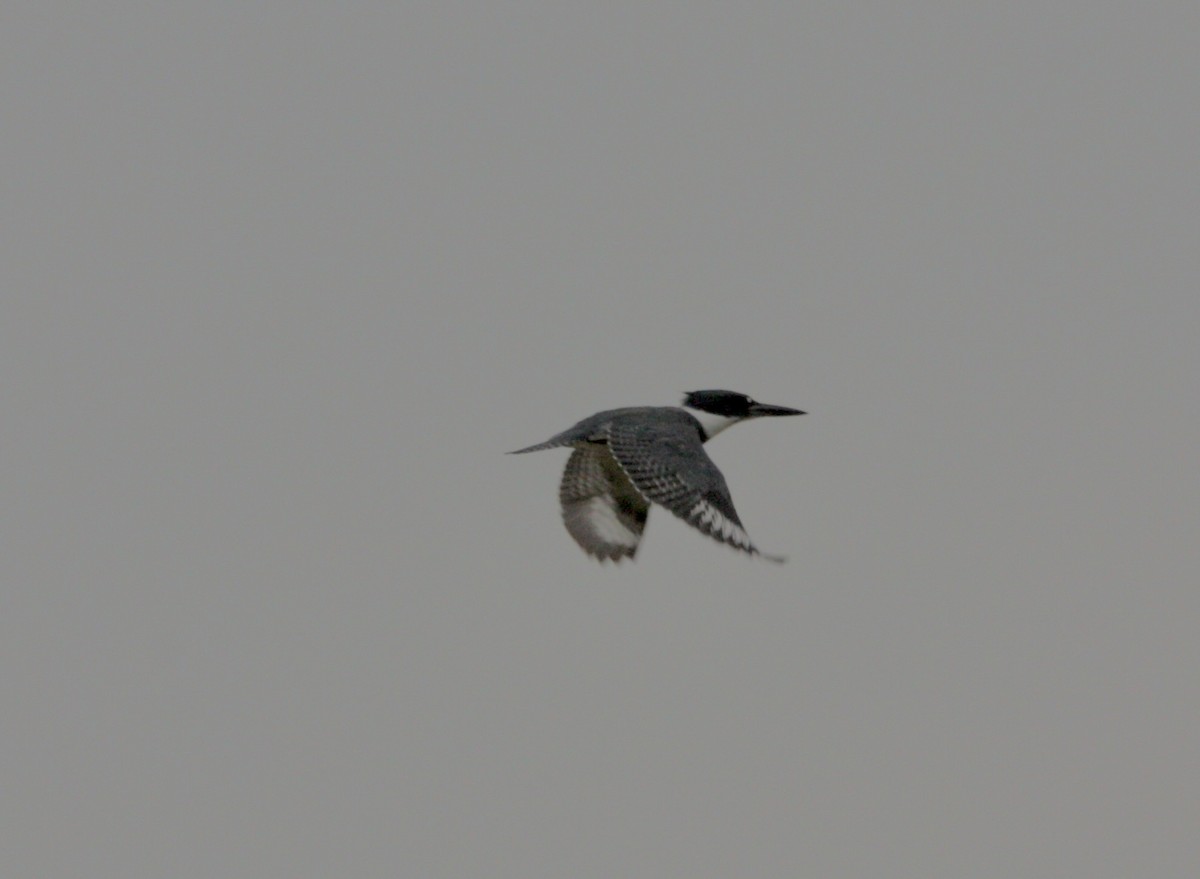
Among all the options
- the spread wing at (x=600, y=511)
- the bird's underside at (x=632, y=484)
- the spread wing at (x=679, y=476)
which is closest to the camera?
the spread wing at (x=679, y=476)

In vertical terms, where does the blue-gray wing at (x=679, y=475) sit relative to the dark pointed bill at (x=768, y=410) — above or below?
below

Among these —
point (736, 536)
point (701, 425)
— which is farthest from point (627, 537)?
point (736, 536)

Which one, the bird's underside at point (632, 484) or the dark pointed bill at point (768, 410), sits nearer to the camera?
the bird's underside at point (632, 484)

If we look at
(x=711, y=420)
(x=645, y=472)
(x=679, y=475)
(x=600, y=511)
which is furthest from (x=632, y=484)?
(x=711, y=420)

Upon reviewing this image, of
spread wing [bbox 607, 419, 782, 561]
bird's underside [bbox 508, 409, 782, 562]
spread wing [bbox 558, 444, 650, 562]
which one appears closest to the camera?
spread wing [bbox 607, 419, 782, 561]

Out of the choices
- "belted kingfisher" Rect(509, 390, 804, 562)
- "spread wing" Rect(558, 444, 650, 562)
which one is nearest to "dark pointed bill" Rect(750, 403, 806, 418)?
"belted kingfisher" Rect(509, 390, 804, 562)

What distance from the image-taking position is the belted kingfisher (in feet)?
61.7

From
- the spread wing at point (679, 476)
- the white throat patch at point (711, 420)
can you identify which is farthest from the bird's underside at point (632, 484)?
the white throat patch at point (711, 420)

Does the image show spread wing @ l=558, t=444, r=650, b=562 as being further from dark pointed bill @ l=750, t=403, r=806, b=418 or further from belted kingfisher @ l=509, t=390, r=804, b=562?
dark pointed bill @ l=750, t=403, r=806, b=418

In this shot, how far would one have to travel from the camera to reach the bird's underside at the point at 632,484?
737 inches

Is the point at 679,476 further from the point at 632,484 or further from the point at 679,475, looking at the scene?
the point at 632,484

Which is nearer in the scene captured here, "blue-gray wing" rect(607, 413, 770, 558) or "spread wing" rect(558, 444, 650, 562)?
"blue-gray wing" rect(607, 413, 770, 558)

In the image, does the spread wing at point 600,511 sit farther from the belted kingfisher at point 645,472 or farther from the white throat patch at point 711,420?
the white throat patch at point 711,420

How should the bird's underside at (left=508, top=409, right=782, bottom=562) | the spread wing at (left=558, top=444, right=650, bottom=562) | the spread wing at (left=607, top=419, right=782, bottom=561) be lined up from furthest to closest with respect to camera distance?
1. the spread wing at (left=558, top=444, right=650, bottom=562)
2. the bird's underside at (left=508, top=409, right=782, bottom=562)
3. the spread wing at (left=607, top=419, right=782, bottom=561)
